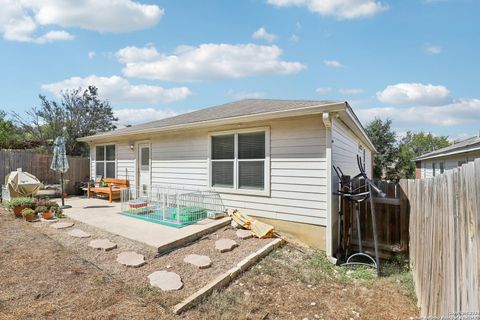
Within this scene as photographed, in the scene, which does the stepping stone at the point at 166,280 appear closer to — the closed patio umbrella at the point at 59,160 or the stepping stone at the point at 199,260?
the stepping stone at the point at 199,260

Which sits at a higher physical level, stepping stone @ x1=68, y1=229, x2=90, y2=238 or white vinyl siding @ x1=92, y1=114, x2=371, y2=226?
white vinyl siding @ x1=92, y1=114, x2=371, y2=226

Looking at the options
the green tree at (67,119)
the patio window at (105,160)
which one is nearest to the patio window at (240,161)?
the patio window at (105,160)

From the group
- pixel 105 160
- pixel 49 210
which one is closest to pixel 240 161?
pixel 49 210

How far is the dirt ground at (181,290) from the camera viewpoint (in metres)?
3.22

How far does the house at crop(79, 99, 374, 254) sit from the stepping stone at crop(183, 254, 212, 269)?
2130mm

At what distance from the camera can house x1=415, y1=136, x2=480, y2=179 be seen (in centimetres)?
1042

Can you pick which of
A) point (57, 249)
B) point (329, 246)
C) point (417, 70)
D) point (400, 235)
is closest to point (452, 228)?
point (329, 246)

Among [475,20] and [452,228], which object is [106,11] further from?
[475,20]

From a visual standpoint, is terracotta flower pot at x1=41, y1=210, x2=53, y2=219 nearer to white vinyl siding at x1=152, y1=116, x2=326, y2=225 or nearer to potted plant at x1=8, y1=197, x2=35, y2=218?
potted plant at x1=8, y1=197, x2=35, y2=218

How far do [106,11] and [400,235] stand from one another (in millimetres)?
8885

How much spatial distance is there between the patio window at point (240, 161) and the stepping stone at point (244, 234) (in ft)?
3.23

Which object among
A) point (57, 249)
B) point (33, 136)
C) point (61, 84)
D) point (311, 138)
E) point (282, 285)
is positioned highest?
point (61, 84)

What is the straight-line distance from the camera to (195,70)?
1136 cm

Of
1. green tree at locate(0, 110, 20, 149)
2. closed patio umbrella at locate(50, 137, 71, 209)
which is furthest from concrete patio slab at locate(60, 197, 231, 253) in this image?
green tree at locate(0, 110, 20, 149)
